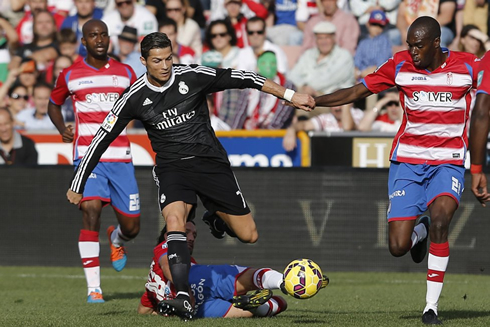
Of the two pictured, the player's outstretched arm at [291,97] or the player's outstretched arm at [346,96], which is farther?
the player's outstretched arm at [346,96]

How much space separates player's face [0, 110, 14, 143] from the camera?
1466 centimetres

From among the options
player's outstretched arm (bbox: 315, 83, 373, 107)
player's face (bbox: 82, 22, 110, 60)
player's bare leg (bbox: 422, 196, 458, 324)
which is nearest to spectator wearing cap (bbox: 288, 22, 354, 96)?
player's face (bbox: 82, 22, 110, 60)

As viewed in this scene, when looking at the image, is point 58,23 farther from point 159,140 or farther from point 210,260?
point 159,140

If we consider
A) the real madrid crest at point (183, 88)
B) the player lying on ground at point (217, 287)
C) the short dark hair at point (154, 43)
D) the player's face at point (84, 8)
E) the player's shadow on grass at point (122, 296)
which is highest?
the player's face at point (84, 8)

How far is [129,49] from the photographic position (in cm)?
1620

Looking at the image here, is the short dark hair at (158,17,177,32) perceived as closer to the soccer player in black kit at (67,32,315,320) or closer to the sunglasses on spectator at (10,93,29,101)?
the sunglasses on spectator at (10,93,29,101)

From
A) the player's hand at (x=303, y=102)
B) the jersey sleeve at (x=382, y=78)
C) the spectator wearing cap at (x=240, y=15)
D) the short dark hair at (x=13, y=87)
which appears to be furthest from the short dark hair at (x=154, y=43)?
the short dark hair at (x=13, y=87)

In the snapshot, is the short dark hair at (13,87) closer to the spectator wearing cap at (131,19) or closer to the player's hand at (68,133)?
the spectator wearing cap at (131,19)

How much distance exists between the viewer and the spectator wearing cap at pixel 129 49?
1614 centimetres

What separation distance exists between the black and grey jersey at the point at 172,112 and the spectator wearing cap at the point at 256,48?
8005 millimetres

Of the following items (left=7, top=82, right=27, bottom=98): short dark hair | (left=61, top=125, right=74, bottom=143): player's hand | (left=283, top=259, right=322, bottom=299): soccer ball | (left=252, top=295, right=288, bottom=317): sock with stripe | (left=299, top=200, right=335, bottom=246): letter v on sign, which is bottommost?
(left=299, top=200, right=335, bottom=246): letter v on sign

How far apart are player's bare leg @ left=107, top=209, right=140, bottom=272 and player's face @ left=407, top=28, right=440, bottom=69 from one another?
4040 mm

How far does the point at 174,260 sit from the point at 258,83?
176 cm

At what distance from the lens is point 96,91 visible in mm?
10047
